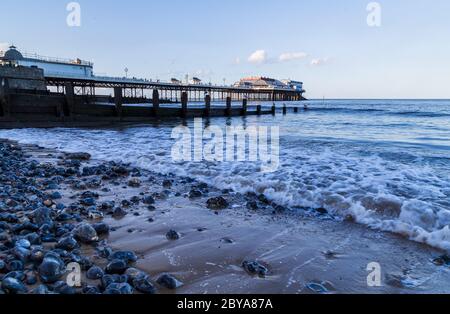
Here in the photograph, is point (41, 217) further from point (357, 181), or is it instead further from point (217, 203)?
point (357, 181)

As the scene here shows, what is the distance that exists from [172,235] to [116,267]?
0.93 meters

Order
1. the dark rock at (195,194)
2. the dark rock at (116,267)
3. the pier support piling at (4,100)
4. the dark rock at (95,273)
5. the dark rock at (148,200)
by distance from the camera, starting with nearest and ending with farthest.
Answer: the dark rock at (95,273), the dark rock at (116,267), the dark rock at (148,200), the dark rock at (195,194), the pier support piling at (4,100)

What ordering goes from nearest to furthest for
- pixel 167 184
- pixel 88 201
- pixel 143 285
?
pixel 143 285, pixel 88 201, pixel 167 184

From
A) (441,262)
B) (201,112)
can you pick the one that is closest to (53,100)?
(201,112)

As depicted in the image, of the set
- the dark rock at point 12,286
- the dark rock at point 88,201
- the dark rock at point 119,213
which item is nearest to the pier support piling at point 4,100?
the dark rock at point 88,201

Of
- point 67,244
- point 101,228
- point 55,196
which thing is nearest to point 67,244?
point 67,244

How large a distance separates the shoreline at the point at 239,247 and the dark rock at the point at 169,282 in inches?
0.6

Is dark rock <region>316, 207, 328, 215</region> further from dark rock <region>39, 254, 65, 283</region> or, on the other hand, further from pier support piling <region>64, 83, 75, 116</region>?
pier support piling <region>64, 83, 75, 116</region>

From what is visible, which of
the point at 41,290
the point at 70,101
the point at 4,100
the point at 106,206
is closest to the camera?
the point at 41,290

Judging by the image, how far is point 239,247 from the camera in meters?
3.38

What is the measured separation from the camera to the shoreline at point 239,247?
2641mm

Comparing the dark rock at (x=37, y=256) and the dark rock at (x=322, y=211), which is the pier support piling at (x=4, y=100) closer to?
the dark rock at (x=37, y=256)

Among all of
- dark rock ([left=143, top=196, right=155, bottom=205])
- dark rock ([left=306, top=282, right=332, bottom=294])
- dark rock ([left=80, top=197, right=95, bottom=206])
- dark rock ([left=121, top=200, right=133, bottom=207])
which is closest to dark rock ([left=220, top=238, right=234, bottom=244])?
dark rock ([left=306, top=282, right=332, bottom=294])
